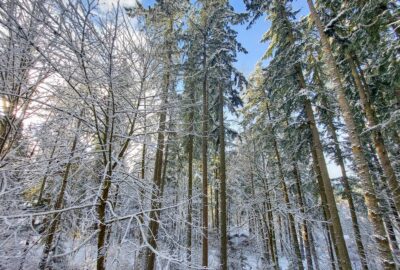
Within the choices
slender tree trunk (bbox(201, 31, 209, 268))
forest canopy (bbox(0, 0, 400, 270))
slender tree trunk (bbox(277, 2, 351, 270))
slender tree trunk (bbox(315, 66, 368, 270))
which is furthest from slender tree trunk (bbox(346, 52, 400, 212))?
slender tree trunk (bbox(201, 31, 209, 268))

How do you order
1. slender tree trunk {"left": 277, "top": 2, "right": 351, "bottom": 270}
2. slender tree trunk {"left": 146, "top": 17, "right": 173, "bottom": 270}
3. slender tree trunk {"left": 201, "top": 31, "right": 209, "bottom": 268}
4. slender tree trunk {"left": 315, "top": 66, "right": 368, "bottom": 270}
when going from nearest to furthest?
slender tree trunk {"left": 146, "top": 17, "right": 173, "bottom": 270}, slender tree trunk {"left": 277, "top": 2, "right": 351, "bottom": 270}, slender tree trunk {"left": 201, "top": 31, "right": 209, "bottom": 268}, slender tree trunk {"left": 315, "top": 66, "right": 368, "bottom": 270}

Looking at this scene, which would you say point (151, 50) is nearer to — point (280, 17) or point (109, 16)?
point (109, 16)

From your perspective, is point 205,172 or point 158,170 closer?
point 205,172

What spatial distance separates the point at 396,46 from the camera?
6520mm

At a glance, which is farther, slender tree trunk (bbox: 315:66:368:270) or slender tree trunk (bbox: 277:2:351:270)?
slender tree trunk (bbox: 315:66:368:270)

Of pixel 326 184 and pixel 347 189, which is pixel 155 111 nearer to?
pixel 326 184

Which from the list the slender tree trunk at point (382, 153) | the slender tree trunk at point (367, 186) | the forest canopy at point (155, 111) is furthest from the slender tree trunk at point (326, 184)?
the slender tree trunk at point (367, 186)

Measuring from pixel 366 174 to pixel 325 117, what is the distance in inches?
284

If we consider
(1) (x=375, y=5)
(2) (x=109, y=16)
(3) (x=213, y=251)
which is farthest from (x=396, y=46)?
(3) (x=213, y=251)

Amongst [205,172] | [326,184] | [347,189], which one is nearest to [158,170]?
[205,172]

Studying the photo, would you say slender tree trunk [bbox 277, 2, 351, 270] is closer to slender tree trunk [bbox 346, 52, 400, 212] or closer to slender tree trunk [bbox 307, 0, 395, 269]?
slender tree trunk [bbox 346, 52, 400, 212]

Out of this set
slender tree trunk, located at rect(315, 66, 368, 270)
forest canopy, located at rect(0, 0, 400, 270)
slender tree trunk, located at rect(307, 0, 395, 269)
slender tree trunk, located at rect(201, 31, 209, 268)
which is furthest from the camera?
slender tree trunk, located at rect(315, 66, 368, 270)

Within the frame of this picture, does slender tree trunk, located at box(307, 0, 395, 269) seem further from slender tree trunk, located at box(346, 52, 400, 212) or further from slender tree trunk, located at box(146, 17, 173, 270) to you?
slender tree trunk, located at box(146, 17, 173, 270)

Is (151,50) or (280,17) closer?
(151,50)
